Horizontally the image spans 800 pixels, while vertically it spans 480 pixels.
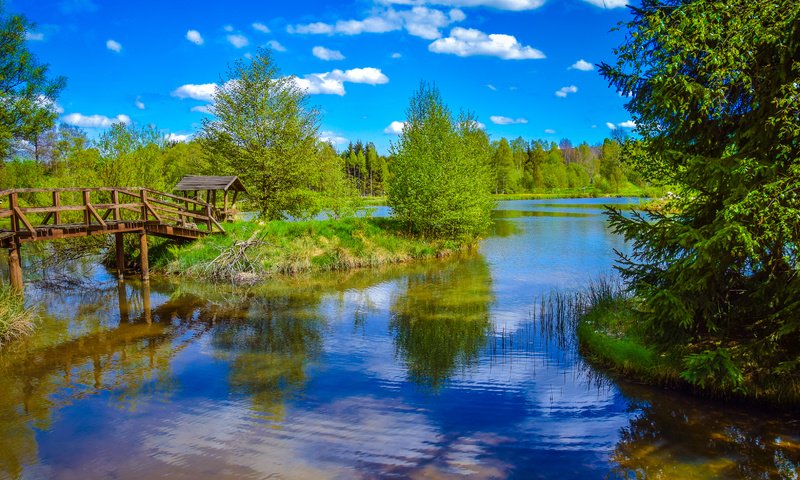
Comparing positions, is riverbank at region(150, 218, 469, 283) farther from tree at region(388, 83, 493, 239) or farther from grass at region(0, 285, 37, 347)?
grass at region(0, 285, 37, 347)

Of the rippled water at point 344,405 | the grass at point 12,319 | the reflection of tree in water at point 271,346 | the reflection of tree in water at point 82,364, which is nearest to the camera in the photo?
the rippled water at point 344,405

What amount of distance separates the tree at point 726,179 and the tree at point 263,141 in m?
25.8

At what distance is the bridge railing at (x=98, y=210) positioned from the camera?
17.2 metres

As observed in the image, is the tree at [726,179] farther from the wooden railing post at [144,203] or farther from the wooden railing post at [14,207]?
the wooden railing post at [144,203]

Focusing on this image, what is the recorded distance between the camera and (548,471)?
7.53 meters

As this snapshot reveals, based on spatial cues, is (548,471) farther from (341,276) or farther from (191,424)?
(341,276)

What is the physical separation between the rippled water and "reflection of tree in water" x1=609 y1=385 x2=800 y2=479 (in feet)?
0.10

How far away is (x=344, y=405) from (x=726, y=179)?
782 centimetres

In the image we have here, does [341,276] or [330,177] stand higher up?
[330,177]

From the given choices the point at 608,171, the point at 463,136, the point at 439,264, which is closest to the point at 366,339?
the point at 439,264

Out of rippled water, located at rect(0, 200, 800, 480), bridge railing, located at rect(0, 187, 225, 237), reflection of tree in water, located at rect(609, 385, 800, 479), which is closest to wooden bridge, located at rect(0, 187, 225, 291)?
bridge railing, located at rect(0, 187, 225, 237)

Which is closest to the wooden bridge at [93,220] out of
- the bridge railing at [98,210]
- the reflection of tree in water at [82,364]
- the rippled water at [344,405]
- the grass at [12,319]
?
the bridge railing at [98,210]

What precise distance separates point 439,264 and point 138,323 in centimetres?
1569

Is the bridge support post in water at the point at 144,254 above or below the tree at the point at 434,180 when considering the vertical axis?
below
